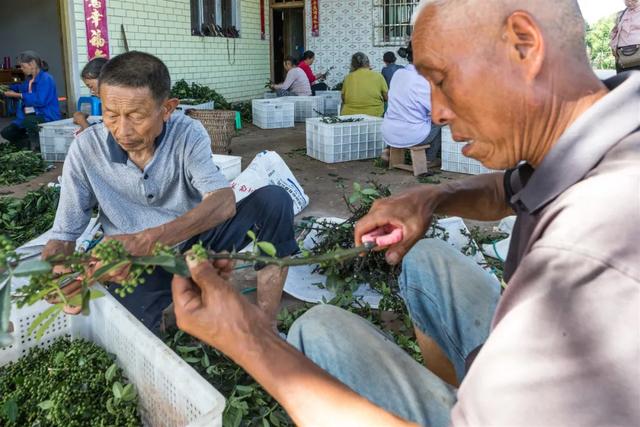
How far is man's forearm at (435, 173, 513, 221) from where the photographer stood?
5.55ft

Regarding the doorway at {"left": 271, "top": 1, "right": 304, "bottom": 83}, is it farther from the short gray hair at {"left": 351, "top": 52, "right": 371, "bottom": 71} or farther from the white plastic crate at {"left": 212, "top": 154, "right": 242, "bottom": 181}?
the white plastic crate at {"left": 212, "top": 154, "right": 242, "bottom": 181}

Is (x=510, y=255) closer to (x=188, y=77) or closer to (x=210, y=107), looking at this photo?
(x=210, y=107)

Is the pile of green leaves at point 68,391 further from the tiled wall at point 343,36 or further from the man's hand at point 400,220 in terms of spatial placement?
the tiled wall at point 343,36

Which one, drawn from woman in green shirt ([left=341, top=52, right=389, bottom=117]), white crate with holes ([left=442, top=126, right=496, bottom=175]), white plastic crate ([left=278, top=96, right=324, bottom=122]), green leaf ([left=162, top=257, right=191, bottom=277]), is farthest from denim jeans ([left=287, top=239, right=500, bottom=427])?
white plastic crate ([left=278, top=96, right=324, bottom=122])

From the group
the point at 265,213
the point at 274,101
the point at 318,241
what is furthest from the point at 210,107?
the point at 265,213

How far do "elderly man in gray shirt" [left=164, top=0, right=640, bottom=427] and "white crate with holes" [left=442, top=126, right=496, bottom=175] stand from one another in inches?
177

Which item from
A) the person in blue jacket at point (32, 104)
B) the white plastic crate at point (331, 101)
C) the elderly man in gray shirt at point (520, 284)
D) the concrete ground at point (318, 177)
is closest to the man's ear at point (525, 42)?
the elderly man in gray shirt at point (520, 284)

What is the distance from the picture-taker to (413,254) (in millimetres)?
1661

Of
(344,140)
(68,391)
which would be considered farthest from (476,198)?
(344,140)

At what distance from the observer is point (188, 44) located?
9984 mm

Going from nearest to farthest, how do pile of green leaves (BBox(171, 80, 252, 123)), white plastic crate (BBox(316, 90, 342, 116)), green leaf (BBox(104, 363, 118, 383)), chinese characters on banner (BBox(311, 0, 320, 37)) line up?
green leaf (BBox(104, 363, 118, 383)) → pile of green leaves (BBox(171, 80, 252, 123)) → white plastic crate (BBox(316, 90, 342, 116)) → chinese characters on banner (BBox(311, 0, 320, 37))

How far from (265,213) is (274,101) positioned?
7.09 meters

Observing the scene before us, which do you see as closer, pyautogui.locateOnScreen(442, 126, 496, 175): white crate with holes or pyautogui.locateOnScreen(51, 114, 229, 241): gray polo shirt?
pyautogui.locateOnScreen(51, 114, 229, 241): gray polo shirt

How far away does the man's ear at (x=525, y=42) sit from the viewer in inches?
36.6
